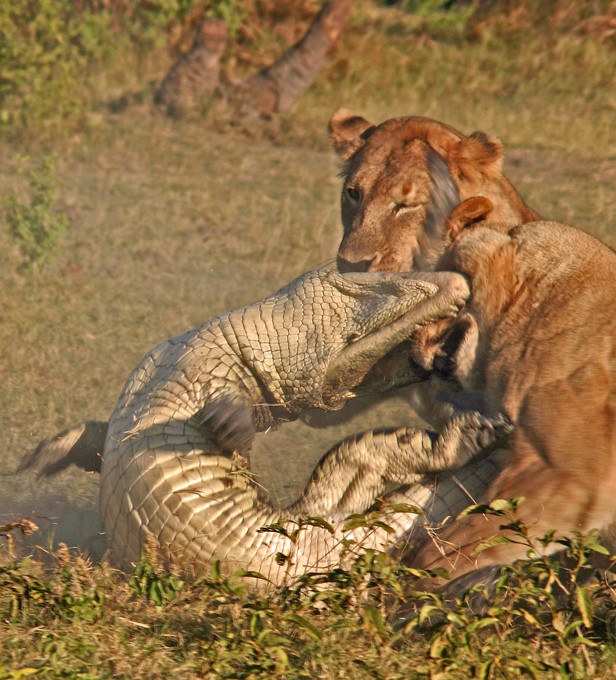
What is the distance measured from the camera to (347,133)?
5332 millimetres

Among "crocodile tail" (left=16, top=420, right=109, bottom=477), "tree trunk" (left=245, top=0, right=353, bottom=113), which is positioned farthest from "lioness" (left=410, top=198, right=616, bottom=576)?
"tree trunk" (left=245, top=0, right=353, bottom=113)

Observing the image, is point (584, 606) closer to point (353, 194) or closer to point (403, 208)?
point (403, 208)

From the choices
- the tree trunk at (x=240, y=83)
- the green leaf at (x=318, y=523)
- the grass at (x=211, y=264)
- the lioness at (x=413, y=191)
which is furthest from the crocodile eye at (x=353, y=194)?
the tree trunk at (x=240, y=83)

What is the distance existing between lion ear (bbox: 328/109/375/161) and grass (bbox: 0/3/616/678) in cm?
116

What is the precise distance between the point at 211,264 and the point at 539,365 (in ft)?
16.1

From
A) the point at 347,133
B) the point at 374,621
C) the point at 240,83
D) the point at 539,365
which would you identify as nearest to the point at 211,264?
the point at 347,133

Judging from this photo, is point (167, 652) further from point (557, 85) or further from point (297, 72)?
point (557, 85)

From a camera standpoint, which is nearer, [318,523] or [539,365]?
[318,523]

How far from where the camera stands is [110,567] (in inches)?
150

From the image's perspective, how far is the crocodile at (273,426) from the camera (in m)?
3.73

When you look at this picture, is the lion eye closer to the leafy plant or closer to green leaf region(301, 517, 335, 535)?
green leaf region(301, 517, 335, 535)

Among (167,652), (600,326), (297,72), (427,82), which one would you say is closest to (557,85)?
(427,82)

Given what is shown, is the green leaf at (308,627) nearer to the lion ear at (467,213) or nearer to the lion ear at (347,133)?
the lion ear at (467,213)

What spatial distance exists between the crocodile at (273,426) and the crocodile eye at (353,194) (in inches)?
33.8
